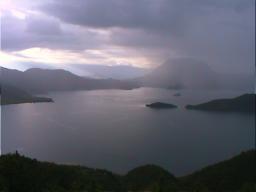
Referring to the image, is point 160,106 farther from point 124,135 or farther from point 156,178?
point 156,178

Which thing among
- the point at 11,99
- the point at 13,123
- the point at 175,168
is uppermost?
the point at 11,99

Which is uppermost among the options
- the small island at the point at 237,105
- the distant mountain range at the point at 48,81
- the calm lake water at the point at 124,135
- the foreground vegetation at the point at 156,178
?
the distant mountain range at the point at 48,81

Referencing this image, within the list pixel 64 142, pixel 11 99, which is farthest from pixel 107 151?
pixel 11 99

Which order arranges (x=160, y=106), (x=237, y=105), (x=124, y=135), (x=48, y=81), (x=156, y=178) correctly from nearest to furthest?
(x=156, y=178) → (x=124, y=135) → (x=237, y=105) → (x=160, y=106) → (x=48, y=81)

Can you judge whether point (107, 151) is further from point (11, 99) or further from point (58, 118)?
point (11, 99)

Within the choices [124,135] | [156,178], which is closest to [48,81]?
[124,135]

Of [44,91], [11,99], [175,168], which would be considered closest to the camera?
[175,168]

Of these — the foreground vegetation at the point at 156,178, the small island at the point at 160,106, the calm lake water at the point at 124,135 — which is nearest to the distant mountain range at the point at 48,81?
the calm lake water at the point at 124,135

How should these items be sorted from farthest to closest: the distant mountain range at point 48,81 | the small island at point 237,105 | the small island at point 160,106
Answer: the small island at point 160,106, the distant mountain range at point 48,81, the small island at point 237,105

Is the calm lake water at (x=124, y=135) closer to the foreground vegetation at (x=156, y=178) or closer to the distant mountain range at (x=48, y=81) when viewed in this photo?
the distant mountain range at (x=48, y=81)
